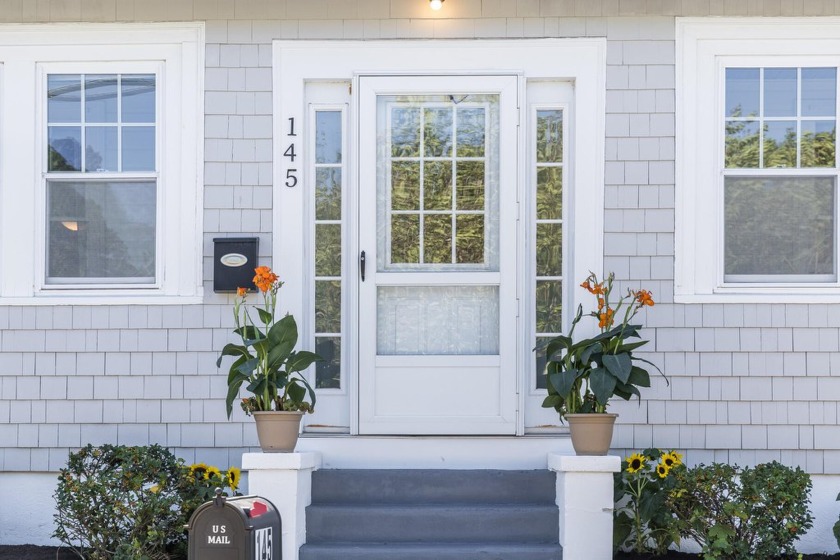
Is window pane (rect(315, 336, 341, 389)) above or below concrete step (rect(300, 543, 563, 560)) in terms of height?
above

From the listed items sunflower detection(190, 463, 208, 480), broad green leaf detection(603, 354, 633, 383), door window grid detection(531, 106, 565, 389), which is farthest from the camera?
door window grid detection(531, 106, 565, 389)

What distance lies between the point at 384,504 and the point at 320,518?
359mm

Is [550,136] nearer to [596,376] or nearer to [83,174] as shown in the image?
[596,376]

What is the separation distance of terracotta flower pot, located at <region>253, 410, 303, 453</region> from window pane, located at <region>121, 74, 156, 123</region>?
1916 millimetres

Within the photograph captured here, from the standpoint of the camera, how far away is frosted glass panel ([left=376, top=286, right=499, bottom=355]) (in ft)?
20.7

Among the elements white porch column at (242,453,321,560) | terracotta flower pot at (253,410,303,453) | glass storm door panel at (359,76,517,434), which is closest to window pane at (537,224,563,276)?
glass storm door panel at (359,76,517,434)

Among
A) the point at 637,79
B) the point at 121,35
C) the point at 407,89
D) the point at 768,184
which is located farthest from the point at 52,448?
the point at 768,184

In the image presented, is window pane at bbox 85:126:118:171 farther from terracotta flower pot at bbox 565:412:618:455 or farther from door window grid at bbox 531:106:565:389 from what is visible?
terracotta flower pot at bbox 565:412:618:455

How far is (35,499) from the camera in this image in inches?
249

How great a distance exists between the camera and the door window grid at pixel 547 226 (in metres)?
6.34

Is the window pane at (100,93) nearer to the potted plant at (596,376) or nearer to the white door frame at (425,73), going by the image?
the white door frame at (425,73)

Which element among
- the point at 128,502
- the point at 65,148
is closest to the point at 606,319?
the point at 128,502

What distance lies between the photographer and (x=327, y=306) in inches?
252

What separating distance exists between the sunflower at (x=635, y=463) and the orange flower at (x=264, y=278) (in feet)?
6.91
